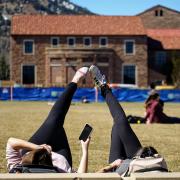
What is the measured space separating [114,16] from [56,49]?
9298 mm

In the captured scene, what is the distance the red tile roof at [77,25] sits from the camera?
70250 mm

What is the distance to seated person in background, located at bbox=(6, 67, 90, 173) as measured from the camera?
573 centimetres

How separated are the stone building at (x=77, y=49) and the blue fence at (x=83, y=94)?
65.1 feet

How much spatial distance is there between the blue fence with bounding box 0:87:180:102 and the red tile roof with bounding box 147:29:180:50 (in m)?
26.8

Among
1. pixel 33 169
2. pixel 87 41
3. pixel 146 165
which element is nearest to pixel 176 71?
pixel 87 41

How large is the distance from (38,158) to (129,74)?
64476mm

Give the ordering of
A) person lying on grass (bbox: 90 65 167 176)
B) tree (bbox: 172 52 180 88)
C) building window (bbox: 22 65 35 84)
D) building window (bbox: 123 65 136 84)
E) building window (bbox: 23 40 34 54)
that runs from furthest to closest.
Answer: building window (bbox: 23 40 34 54) < building window (bbox: 123 65 136 84) < building window (bbox: 22 65 35 84) < tree (bbox: 172 52 180 88) < person lying on grass (bbox: 90 65 167 176)

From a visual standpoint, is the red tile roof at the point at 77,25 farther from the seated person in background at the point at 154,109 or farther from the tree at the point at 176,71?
the seated person in background at the point at 154,109

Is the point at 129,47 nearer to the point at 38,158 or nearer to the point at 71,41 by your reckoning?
the point at 71,41

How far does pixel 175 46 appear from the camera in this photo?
73125 mm

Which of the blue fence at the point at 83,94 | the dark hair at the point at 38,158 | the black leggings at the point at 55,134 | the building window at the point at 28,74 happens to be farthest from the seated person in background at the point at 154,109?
the building window at the point at 28,74

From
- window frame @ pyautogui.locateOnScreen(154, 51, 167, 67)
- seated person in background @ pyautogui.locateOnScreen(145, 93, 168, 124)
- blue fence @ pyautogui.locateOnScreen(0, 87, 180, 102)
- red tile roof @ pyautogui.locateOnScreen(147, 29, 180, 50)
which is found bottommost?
blue fence @ pyautogui.locateOnScreen(0, 87, 180, 102)

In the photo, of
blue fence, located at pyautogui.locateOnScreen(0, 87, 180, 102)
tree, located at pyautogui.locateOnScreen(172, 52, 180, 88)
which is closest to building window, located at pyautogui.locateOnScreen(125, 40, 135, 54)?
tree, located at pyautogui.locateOnScreen(172, 52, 180, 88)

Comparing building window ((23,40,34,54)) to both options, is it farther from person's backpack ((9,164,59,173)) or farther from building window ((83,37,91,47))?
person's backpack ((9,164,59,173))
